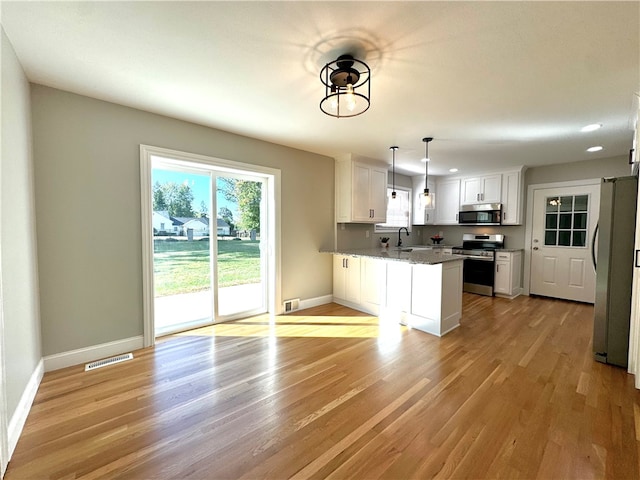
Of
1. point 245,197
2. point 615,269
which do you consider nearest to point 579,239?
point 615,269

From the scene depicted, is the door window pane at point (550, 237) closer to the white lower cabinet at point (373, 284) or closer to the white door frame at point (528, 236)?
the white door frame at point (528, 236)

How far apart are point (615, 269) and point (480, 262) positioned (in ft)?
8.72

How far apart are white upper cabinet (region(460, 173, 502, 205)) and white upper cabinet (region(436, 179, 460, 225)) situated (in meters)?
0.13

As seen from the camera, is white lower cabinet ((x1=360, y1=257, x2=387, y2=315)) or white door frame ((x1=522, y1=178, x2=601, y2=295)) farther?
white door frame ((x1=522, y1=178, x2=601, y2=295))

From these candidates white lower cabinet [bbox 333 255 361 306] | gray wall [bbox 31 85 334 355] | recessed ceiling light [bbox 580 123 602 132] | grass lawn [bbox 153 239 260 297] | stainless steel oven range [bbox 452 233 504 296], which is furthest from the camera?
stainless steel oven range [bbox 452 233 504 296]

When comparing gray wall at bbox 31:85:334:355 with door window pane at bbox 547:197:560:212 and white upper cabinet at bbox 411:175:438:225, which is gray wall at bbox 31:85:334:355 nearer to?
white upper cabinet at bbox 411:175:438:225

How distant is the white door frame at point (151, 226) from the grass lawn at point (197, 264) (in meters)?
0.22

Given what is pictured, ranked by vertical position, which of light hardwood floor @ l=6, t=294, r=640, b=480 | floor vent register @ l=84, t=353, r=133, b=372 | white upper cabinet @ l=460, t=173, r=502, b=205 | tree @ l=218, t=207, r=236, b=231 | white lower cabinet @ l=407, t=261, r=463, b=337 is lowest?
light hardwood floor @ l=6, t=294, r=640, b=480

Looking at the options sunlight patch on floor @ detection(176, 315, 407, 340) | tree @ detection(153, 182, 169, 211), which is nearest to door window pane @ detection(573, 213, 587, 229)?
sunlight patch on floor @ detection(176, 315, 407, 340)

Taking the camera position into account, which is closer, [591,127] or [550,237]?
[591,127]

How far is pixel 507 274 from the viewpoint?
505 cm

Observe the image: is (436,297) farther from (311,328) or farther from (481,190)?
(481,190)

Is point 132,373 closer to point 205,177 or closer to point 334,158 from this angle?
point 205,177

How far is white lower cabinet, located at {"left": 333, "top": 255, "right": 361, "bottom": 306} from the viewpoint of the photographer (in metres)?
4.37
